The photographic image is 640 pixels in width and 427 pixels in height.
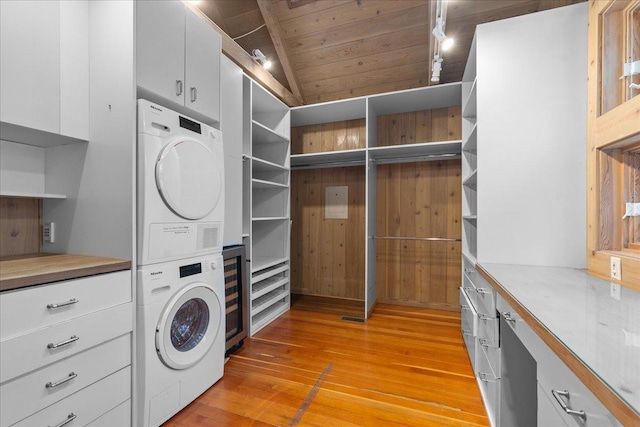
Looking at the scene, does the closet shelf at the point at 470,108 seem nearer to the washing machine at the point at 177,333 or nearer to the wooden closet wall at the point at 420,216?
the wooden closet wall at the point at 420,216

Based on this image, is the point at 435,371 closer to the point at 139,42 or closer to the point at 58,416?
the point at 58,416

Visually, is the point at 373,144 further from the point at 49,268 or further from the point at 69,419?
the point at 69,419

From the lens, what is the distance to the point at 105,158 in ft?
5.09

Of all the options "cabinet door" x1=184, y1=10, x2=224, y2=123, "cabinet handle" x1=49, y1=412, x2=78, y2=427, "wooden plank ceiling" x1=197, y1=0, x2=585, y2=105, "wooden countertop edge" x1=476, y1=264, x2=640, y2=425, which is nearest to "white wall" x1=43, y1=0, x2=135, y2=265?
"cabinet door" x1=184, y1=10, x2=224, y2=123

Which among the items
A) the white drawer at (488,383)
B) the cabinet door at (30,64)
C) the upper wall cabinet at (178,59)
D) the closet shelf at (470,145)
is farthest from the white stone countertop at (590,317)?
the cabinet door at (30,64)

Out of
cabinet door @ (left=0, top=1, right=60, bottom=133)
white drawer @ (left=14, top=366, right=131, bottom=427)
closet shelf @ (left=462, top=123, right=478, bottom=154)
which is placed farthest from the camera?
closet shelf @ (left=462, top=123, right=478, bottom=154)

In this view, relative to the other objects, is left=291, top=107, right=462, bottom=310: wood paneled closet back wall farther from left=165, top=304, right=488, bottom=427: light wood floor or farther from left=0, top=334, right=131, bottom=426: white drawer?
left=0, top=334, right=131, bottom=426: white drawer

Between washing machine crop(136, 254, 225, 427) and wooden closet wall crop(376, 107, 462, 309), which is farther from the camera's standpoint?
wooden closet wall crop(376, 107, 462, 309)

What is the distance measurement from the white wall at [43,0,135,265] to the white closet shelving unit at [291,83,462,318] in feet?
6.66

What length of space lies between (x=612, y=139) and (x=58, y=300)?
8.69 feet

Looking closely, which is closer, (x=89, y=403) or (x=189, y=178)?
(x=89, y=403)

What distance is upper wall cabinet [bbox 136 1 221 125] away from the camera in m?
1.55

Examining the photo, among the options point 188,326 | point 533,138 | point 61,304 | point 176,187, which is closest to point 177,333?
point 188,326

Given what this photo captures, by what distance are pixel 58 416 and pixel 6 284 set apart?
23.8 inches
